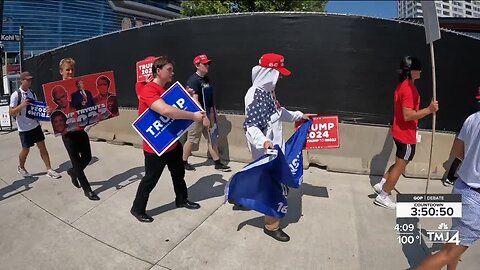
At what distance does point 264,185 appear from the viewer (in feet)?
11.3

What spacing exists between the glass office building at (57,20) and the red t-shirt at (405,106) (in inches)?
1211

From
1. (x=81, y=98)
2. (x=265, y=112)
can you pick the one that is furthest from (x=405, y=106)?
(x=81, y=98)

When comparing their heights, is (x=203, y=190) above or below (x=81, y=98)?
below

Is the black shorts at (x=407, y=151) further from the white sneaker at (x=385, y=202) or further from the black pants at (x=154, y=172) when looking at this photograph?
the black pants at (x=154, y=172)

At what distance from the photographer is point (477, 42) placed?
502 cm

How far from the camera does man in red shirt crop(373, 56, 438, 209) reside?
13.2 ft

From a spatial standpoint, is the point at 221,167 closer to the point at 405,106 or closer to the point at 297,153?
the point at 297,153

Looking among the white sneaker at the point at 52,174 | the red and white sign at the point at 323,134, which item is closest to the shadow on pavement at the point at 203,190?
the red and white sign at the point at 323,134

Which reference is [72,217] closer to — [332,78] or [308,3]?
[332,78]

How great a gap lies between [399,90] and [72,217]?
3968 millimetres

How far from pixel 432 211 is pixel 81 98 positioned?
159 inches

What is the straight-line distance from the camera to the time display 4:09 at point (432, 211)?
2447mm

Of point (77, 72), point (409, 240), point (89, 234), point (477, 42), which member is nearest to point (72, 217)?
point (89, 234)

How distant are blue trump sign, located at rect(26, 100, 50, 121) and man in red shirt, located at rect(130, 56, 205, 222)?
2.28m
